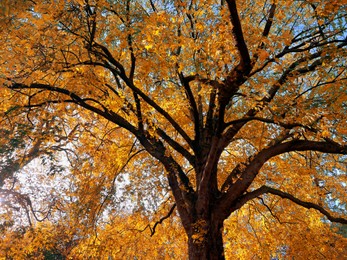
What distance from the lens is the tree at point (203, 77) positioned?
174 inches

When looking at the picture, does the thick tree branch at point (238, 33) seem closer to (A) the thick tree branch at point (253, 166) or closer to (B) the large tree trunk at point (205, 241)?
(A) the thick tree branch at point (253, 166)

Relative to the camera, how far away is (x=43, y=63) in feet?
14.8

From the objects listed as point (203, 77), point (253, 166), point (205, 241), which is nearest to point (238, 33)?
point (203, 77)

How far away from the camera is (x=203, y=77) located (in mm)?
5383

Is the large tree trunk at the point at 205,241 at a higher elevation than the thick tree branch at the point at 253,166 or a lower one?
lower

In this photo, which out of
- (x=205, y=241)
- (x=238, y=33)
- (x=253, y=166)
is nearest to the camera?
(x=238, y=33)

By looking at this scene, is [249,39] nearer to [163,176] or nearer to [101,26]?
[101,26]

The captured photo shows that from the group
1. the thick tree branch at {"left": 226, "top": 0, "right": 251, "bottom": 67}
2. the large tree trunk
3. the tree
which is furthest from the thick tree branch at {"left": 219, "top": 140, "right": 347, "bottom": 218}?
the thick tree branch at {"left": 226, "top": 0, "right": 251, "bottom": 67}

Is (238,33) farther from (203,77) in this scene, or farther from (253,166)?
(253,166)

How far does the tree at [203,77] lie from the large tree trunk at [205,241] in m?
0.02

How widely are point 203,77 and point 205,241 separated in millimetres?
2967

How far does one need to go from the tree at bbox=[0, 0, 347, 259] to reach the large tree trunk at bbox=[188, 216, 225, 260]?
0.07ft

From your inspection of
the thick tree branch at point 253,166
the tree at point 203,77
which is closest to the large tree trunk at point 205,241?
the tree at point 203,77

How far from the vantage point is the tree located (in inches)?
174
